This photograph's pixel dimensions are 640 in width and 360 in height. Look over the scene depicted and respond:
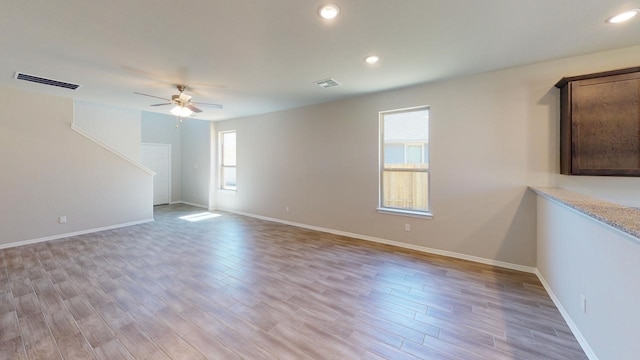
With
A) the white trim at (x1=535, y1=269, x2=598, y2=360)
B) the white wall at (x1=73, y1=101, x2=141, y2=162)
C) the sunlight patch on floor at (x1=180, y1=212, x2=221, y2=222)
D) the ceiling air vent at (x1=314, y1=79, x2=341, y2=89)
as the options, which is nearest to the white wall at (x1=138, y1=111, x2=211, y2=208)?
the sunlight patch on floor at (x1=180, y1=212, x2=221, y2=222)

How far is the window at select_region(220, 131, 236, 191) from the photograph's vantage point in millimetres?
7180

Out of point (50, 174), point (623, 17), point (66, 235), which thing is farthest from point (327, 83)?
point (66, 235)

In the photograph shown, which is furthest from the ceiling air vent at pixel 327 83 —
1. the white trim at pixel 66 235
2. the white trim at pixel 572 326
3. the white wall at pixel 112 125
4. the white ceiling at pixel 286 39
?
the white trim at pixel 66 235

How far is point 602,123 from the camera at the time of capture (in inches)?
104

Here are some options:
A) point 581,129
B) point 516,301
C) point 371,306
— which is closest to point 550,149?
point 581,129

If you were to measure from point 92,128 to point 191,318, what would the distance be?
5900 millimetres

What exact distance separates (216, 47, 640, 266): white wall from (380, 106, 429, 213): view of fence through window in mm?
163

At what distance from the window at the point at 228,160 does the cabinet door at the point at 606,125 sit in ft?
22.2

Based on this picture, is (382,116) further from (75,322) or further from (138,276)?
(75,322)

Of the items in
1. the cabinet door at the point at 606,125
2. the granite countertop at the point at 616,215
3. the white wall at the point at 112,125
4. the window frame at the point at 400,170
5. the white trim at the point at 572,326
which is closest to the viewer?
the granite countertop at the point at 616,215

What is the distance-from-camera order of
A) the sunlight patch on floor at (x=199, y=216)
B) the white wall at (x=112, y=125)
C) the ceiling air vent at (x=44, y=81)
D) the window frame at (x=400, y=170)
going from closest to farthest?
the ceiling air vent at (x=44, y=81)
the window frame at (x=400, y=170)
the white wall at (x=112, y=125)
the sunlight patch on floor at (x=199, y=216)

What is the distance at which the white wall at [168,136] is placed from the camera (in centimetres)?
780

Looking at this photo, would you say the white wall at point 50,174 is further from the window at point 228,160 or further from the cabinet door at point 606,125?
the cabinet door at point 606,125

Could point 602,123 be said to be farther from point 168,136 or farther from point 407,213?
point 168,136
